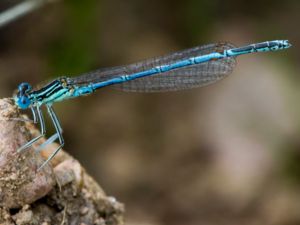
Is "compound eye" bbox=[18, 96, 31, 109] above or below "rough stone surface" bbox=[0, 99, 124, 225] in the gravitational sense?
above

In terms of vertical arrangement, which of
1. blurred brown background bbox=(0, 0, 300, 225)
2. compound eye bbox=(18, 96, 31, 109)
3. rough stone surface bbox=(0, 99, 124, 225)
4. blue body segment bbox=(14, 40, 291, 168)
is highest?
blurred brown background bbox=(0, 0, 300, 225)

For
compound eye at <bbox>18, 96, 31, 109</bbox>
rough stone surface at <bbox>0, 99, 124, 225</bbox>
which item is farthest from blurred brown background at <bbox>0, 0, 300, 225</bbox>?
rough stone surface at <bbox>0, 99, 124, 225</bbox>

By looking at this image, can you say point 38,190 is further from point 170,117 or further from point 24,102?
point 170,117

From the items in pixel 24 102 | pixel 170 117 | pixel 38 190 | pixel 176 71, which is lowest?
pixel 38 190

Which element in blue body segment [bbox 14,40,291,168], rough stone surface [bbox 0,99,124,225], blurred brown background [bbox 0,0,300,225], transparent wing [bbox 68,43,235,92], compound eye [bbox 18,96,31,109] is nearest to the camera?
rough stone surface [bbox 0,99,124,225]

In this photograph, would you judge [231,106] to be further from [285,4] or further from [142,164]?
[285,4]

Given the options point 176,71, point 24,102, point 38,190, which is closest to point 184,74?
point 176,71

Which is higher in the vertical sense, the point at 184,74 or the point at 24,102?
the point at 184,74

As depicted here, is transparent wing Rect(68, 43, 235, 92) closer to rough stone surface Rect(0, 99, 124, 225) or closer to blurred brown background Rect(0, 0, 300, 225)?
rough stone surface Rect(0, 99, 124, 225)

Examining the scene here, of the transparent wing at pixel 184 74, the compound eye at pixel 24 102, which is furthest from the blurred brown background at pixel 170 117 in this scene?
the compound eye at pixel 24 102
